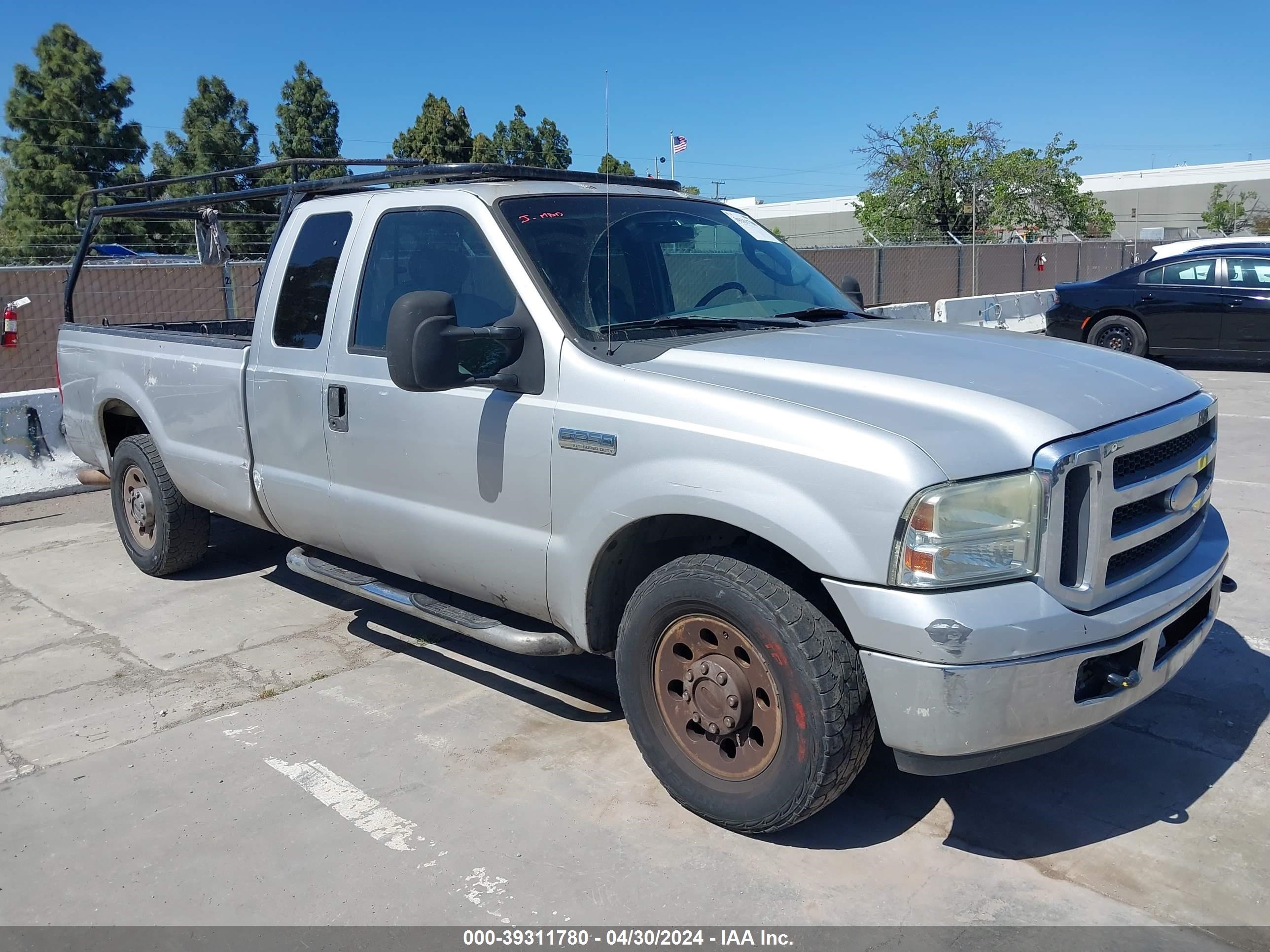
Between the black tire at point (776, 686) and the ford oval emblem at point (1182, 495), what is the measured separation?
119cm

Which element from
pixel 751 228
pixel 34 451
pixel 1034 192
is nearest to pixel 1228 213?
pixel 1034 192

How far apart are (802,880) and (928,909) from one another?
375mm

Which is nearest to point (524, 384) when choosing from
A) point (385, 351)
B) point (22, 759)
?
point (385, 351)

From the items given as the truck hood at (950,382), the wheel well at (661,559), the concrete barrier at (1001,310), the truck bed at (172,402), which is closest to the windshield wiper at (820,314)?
the truck hood at (950,382)

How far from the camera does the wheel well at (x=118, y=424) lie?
6.42 meters

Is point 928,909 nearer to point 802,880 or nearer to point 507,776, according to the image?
point 802,880

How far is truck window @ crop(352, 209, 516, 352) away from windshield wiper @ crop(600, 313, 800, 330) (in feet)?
1.42

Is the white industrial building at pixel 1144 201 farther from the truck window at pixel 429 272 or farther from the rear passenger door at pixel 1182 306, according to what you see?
the truck window at pixel 429 272

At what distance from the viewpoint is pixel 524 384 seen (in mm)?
3791

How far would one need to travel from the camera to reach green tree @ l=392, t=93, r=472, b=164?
3872 centimetres

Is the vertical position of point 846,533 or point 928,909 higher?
point 846,533

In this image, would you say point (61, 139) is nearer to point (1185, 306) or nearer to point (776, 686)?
point (1185, 306)
